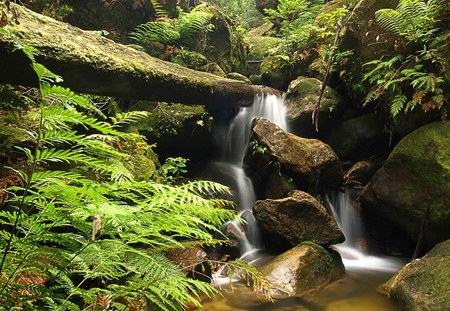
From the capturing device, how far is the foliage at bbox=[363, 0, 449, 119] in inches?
189

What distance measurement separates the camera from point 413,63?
532 cm

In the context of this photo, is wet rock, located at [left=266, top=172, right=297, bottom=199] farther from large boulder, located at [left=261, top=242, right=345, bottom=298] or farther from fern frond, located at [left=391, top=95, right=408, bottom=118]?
fern frond, located at [left=391, top=95, right=408, bottom=118]

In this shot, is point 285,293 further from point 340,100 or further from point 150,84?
point 340,100

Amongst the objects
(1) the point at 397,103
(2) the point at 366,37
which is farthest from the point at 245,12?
(1) the point at 397,103

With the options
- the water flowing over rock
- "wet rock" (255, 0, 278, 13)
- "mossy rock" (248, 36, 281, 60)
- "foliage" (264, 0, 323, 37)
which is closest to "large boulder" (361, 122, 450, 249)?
the water flowing over rock

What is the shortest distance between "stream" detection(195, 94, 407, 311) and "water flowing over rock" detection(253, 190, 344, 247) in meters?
0.58

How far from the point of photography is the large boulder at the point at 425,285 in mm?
3064

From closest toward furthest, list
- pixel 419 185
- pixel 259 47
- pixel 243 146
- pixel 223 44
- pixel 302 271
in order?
pixel 302 271 → pixel 419 185 → pixel 243 146 → pixel 223 44 → pixel 259 47

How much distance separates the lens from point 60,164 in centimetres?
275

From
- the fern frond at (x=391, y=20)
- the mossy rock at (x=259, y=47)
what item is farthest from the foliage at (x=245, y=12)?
the fern frond at (x=391, y=20)

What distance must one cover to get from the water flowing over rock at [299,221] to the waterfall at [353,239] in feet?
2.39

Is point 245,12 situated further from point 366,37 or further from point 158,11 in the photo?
point 366,37

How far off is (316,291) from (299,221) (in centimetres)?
133

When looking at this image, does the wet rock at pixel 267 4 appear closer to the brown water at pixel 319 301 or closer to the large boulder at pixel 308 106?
the large boulder at pixel 308 106
